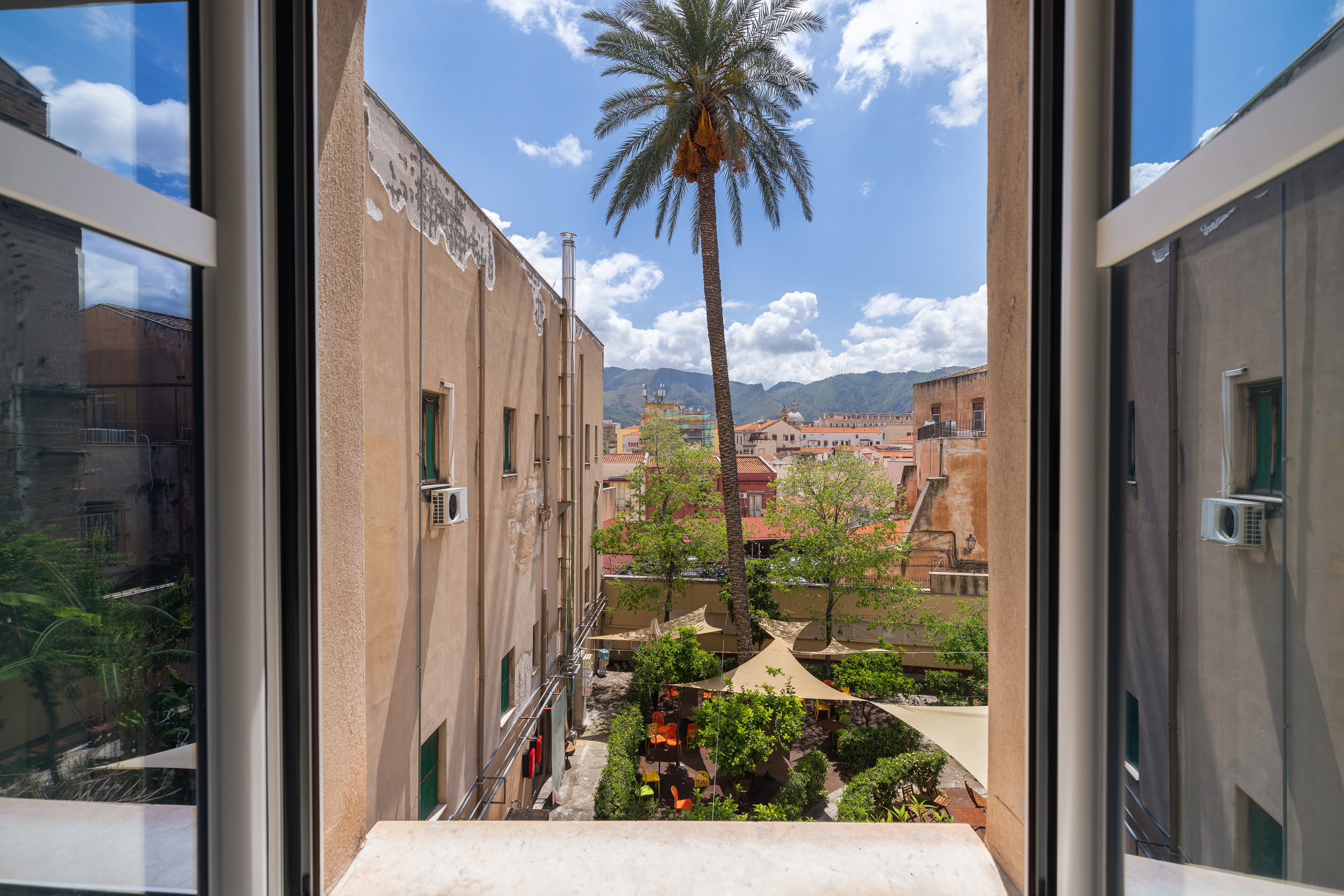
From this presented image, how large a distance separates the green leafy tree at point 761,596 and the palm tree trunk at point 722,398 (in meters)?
1.72

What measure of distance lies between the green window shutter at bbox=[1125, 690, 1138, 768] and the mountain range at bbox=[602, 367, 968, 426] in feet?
24.6

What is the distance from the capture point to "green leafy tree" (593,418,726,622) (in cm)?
1095

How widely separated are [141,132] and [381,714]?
3662 millimetres

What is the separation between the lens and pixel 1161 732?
32.8 inches

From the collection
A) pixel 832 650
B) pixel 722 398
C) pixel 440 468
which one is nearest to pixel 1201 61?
pixel 440 468

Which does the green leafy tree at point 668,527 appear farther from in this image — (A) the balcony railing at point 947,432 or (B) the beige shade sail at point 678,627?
(A) the balcony railing at point 947,432

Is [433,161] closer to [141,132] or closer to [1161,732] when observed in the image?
[141,132]

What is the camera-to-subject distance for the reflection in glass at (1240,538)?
0.57 metres

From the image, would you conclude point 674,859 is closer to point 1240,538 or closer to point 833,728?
point 1240,538

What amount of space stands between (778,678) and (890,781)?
1.73 m

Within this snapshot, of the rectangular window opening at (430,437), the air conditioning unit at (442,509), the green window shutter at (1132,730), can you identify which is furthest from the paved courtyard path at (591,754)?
the green window shutter at (1132,730)

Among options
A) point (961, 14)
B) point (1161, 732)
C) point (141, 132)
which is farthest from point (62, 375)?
point (961, 14)

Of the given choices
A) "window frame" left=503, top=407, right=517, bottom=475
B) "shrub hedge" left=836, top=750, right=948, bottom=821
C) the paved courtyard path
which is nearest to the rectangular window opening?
"window frame" left=503, top=407, right=517, bottom=475

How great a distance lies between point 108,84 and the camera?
2.52 ft
